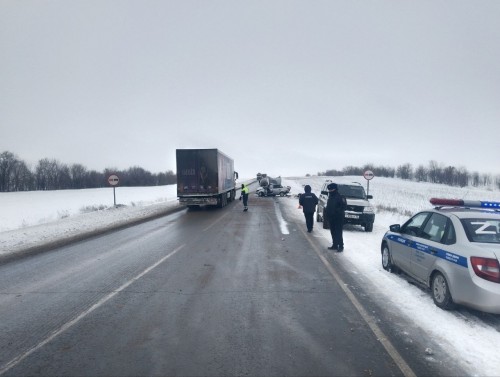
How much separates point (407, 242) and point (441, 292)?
1602 mm

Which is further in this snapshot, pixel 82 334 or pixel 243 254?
pixel 243 254

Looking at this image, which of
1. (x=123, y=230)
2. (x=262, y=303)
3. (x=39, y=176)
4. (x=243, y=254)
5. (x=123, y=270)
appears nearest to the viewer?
(x=262, y=303)

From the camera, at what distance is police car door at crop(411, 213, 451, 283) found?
611 centimetres

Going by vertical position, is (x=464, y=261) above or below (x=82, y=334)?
above

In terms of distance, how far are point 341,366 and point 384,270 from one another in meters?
4.80

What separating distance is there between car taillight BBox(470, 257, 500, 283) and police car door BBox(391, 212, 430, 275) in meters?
1.77

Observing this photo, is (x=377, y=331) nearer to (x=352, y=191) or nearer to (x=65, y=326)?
(x=65, y=326)

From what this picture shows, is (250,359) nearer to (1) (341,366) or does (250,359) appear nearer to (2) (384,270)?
(1) (341,366)

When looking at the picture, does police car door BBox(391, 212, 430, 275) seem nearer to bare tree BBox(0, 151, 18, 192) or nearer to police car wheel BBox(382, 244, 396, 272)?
police car wheel BBox(382, 244, 396, 272)

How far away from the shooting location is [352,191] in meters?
16.3

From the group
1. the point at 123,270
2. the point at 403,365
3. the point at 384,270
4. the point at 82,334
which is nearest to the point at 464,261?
the point at 403,365

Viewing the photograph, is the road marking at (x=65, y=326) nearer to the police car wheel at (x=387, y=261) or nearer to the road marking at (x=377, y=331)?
the road marking at (x=377, y=331)

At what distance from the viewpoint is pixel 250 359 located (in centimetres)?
415

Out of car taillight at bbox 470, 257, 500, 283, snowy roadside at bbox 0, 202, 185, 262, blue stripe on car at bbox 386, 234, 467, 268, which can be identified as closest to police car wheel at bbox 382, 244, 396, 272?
blue stripe on car at bbox 386, 234, 467, 268
